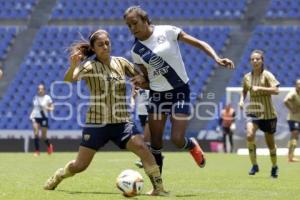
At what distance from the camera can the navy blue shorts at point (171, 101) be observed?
33.9ft

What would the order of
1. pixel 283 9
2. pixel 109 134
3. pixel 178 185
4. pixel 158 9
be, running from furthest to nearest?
pixel 158 9 → pixel 283 9 → pixel 178 185 → pixel 109 134

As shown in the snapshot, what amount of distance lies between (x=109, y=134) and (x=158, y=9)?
82.2 ft

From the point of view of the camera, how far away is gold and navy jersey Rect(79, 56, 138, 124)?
32.7 ft

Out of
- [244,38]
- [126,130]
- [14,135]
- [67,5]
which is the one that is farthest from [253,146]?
[67,5]

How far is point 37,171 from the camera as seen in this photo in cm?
1523

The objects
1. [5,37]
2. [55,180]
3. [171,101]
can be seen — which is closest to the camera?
[171,101]

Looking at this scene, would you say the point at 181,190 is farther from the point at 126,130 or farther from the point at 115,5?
the point at 115,5

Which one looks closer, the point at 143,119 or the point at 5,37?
the point at 143,119

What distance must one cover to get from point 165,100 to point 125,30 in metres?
24.2

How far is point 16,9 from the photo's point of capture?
115ft

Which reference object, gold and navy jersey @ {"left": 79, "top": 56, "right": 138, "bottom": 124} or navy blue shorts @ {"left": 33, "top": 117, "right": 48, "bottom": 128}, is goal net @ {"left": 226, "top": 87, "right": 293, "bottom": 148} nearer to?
navy blue shorts @ {"left": 33, "top": 117, "right": 48, "bottom": 128}

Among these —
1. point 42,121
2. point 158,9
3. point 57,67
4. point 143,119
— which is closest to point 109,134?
point 143,119

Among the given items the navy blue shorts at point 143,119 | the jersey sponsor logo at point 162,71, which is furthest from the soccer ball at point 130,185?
the navy blue shorts at point 143,119

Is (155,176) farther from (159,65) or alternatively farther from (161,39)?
(161,39)
